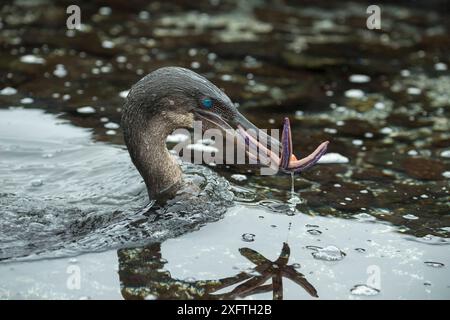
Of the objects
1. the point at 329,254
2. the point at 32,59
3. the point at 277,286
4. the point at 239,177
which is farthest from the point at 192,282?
the point at 32,59

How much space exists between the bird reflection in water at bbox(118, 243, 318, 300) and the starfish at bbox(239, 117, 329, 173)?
654 millimetres

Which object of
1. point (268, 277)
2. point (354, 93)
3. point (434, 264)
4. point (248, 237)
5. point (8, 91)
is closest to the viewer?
point (268, 277)

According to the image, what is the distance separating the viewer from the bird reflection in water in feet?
14.6

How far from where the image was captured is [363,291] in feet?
14.9

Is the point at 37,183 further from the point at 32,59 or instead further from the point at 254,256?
the point at 32,59

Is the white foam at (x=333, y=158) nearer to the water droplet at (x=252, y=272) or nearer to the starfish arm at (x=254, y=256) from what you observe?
the starfish arm at (x=254, y=256)

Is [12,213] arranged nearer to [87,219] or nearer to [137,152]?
[87,219]

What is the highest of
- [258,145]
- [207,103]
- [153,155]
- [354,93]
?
[207,103]

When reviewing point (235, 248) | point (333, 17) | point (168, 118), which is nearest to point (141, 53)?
point (333, 17)

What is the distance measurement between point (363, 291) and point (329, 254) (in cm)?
A: 49

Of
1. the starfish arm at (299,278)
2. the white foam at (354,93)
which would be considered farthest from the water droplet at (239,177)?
the white foam at (354,93)

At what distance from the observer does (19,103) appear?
7.84 m

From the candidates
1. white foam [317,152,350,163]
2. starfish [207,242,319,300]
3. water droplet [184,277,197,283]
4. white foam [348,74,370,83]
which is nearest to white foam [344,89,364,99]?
white foam [348,74,370,83]

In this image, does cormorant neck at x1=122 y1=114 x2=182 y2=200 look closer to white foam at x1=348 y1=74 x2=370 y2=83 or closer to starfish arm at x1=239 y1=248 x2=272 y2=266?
starfish arm at x1=239 y1=248 x2=272 y2=266
